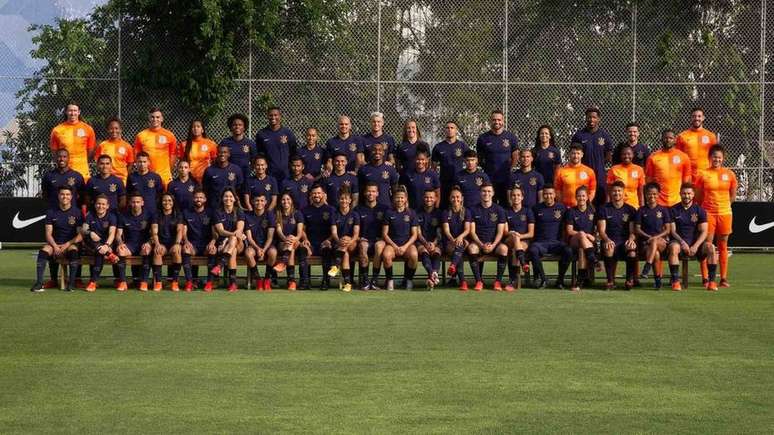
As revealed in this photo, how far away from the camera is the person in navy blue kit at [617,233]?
15.4 m

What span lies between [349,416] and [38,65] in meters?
17.2

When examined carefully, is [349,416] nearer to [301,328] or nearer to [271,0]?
[301,328]

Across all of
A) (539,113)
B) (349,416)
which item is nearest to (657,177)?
(539,113)

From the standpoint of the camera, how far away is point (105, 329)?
1089cm

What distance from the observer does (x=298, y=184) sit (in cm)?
1594

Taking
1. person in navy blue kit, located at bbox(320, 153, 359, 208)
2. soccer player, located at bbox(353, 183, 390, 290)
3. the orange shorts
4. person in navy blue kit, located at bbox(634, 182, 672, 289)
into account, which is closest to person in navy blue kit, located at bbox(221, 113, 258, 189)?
person in navy blue kit, located at bbox(320, 153, 359, 208)

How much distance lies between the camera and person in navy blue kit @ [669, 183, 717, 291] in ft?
50.6

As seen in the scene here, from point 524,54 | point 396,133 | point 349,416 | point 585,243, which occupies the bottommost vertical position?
point 349,416

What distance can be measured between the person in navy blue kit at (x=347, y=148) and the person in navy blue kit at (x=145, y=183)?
2.19 m

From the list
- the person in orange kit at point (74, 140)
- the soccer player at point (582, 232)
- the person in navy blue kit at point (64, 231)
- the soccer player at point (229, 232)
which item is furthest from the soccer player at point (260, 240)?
the soccer player at point (582, 232)

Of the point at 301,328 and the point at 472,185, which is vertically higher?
the point at 472,185

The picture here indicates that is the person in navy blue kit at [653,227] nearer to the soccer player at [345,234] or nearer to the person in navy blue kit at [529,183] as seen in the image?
the person in navy blue kit at [529,183]

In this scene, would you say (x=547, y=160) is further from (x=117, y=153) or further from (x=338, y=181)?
(x=117, y=153)

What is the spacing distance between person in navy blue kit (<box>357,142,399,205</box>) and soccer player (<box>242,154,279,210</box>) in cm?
111
